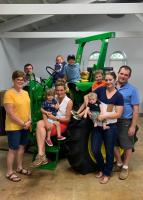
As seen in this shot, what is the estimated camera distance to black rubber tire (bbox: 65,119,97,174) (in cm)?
377

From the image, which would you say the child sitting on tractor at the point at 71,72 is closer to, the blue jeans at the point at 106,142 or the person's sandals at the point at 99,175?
the blue jeans at the point at 106,142

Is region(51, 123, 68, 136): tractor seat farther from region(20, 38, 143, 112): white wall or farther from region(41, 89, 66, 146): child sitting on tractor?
region(20, 38, 143, 112): white wall

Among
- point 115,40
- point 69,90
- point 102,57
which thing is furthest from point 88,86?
point 115,40

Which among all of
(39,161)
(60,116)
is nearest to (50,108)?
(60,116)

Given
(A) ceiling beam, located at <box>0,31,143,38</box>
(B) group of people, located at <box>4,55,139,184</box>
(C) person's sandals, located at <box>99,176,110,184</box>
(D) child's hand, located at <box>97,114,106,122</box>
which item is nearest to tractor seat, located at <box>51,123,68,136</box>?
(B) group of people, located at <box>4,55,139,184</box>

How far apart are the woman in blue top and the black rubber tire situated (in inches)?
9.2

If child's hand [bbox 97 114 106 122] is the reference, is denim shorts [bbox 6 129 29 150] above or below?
below

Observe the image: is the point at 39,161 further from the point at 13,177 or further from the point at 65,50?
the point at 65,50

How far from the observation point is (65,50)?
10250 millimetres

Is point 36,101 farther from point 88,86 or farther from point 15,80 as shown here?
point 88,86

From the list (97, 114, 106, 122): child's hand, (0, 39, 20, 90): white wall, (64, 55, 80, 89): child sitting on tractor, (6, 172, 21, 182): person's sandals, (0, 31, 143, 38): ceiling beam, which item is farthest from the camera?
(0, 39, 20, 90): white wall

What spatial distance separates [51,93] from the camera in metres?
3.69

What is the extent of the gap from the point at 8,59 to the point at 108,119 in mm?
6296

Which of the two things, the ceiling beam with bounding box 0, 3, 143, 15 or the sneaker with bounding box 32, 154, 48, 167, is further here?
the ceiling beam with bounding box 0, 3, 143, 15
